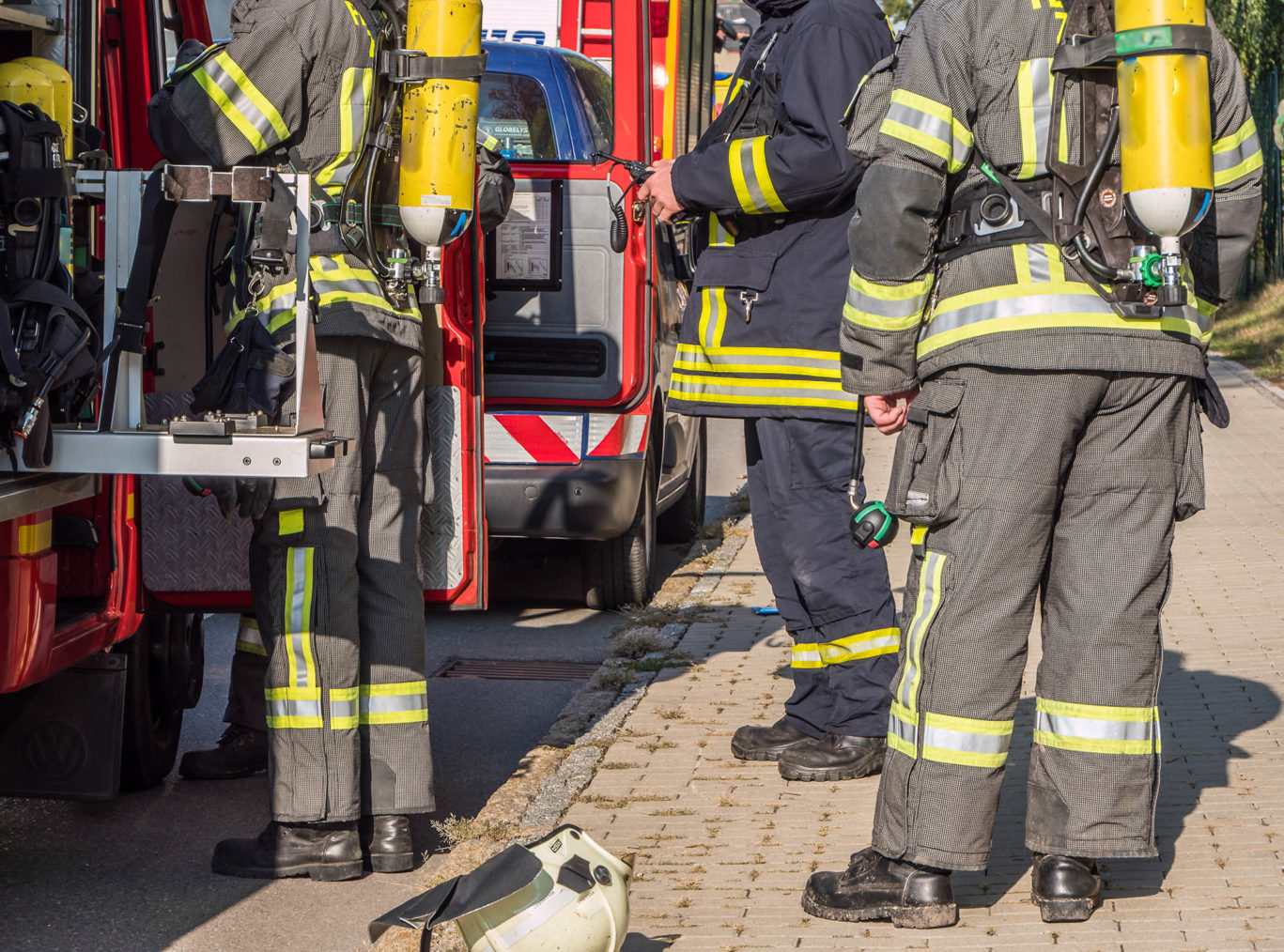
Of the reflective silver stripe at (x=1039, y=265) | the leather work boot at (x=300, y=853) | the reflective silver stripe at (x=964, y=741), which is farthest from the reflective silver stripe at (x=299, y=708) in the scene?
the reflective silver stripe at (x=1039, y=265)

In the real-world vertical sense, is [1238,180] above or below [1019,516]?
above

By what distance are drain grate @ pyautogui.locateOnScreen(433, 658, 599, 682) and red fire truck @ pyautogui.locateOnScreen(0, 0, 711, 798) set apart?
49cm

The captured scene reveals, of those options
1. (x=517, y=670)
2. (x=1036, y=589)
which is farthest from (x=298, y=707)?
(x=517, y=670)

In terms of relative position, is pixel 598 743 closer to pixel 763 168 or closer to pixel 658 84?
pixel 763 168

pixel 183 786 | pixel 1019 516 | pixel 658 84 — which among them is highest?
pixel 658 84

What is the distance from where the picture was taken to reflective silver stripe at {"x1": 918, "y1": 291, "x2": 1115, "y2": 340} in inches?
132

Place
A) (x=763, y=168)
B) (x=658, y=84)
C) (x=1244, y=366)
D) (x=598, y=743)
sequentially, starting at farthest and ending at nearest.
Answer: (x=1244, y=366) → (x=658, y=84) → (x=598, y=743) → (x=763, y=168)

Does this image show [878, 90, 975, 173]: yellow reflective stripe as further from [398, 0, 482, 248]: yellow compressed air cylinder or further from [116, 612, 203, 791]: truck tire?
[116, 612, 203, 791]: truck tire

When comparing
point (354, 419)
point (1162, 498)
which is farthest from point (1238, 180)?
point (354, 419)

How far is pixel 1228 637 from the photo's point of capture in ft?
19.9

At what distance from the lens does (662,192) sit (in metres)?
4.74

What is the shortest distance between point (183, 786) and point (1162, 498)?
9.26 ft

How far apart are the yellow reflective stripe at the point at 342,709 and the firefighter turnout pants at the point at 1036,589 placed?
130 centimetres

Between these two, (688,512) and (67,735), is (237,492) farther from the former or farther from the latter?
(688,512)
